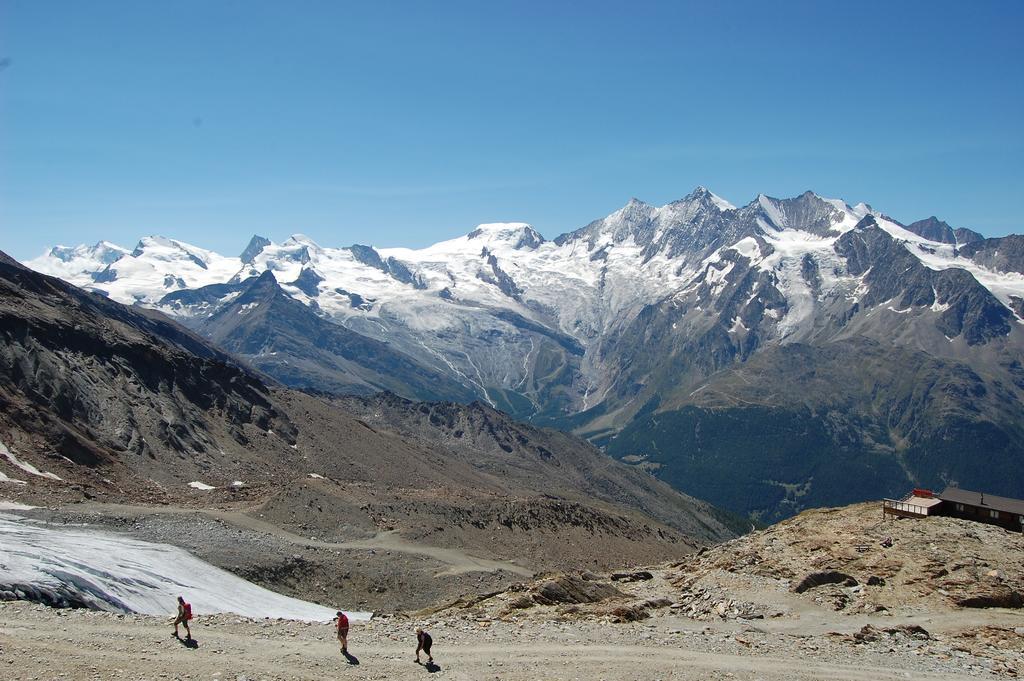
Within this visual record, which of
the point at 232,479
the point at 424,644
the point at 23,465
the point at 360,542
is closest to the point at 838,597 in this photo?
the point at 424,644

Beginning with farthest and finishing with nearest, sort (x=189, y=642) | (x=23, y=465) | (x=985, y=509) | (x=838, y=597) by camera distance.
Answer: (x=23, y=465)
(x=985, y=509)
(x=838, y=597)
(x=189, y=642)

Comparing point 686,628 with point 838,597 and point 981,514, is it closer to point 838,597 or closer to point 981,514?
point 838,597

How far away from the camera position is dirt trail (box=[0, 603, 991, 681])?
118ft

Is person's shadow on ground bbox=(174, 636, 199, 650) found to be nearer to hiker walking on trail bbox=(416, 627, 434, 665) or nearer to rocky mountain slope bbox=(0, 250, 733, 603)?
hiker walking on trail bbox=(416, 627, 434, 665)

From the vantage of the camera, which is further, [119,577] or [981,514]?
[981,514]

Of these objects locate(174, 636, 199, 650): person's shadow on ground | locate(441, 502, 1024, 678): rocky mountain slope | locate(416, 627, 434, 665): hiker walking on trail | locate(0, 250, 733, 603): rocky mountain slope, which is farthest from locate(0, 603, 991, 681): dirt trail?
locate(0, 250, 733, 603): rocky mountain slope

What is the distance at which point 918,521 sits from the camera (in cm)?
6625

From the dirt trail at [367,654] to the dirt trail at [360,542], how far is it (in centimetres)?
5318

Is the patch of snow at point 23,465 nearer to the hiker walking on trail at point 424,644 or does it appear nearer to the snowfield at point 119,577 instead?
the snowfield at point 119,577

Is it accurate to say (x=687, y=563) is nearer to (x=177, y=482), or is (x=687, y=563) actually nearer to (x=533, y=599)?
(x=533, y=599)

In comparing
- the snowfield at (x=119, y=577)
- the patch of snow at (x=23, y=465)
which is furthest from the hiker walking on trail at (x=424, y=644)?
the patch of snow at (x=23, y=465)

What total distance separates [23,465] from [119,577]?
6469 cm

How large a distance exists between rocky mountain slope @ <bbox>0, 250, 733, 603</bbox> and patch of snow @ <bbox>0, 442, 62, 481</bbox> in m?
0.38

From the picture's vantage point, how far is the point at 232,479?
151125 millimetres
